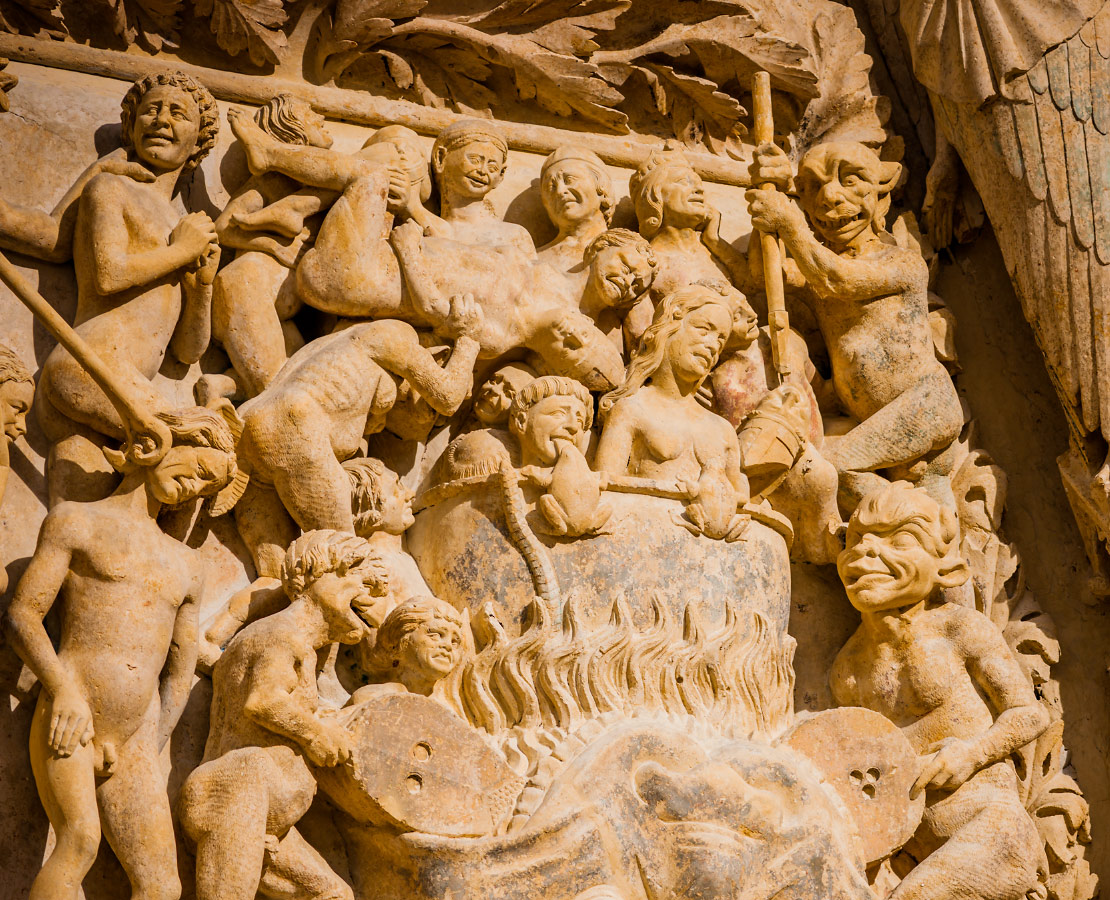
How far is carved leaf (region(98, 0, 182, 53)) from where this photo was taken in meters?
4.84

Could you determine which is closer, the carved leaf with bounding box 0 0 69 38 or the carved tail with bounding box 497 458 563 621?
the carved tail with bounding box 497 458 563 621

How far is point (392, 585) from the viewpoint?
4.25 meters

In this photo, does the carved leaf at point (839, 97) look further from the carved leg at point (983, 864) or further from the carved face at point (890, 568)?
the carved leg at point (983, 864)

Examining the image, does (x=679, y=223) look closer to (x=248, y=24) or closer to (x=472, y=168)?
(x=472, y=168)

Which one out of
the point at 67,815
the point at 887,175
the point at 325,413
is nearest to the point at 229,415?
the point at 325,413

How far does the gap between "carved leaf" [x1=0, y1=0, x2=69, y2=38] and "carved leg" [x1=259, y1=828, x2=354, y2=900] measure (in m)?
2.32

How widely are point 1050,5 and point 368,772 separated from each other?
3.13 metres

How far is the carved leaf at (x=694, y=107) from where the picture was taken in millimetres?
5492

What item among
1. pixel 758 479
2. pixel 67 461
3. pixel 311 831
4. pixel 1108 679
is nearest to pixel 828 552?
pixel 758 479

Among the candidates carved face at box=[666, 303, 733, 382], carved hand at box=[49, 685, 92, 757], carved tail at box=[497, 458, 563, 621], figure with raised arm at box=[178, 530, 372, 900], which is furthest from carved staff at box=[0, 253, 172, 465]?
carved face at box=[666, 303, 733, 382]

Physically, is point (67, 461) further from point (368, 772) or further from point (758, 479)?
point (758, 479)

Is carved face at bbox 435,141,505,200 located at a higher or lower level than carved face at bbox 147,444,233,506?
higher

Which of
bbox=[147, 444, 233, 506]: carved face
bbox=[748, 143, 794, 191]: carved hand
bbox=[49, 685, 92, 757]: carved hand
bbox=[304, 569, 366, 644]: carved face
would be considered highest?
bbox=[748, 143, 794, 191]: carved hand

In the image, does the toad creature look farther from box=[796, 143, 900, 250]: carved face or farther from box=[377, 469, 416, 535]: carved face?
box=[796, 143, 900, 250]: carved face
